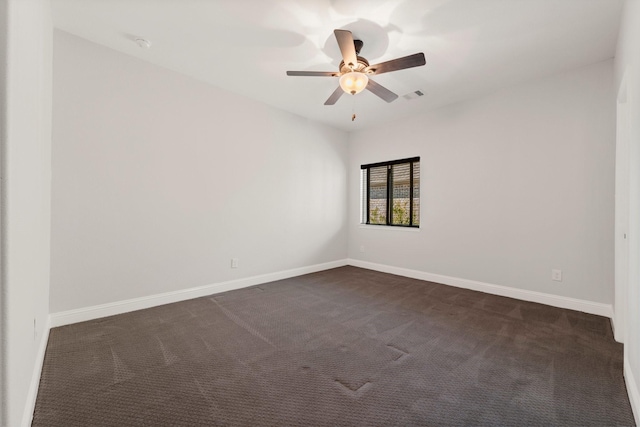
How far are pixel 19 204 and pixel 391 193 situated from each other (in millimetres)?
4540

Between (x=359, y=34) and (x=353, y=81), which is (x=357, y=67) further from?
(x=359, y=34)

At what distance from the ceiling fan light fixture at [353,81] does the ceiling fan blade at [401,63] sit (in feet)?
0.25

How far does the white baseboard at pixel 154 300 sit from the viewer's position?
2488 mm

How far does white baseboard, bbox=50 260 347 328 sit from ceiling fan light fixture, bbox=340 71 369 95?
2823 mm

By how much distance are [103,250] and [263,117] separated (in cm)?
259

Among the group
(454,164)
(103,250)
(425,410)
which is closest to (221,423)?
(425,410)

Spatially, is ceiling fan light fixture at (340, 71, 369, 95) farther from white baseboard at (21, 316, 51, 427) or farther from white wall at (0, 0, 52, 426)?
white baseboard at (21, 316, 51, 427)

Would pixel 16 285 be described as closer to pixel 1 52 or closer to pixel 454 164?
pixel 1 52

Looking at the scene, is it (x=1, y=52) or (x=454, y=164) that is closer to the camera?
(x=1, y=52)

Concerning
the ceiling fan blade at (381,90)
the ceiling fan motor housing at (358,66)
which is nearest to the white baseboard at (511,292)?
the ceiling fan blade at (381,90)

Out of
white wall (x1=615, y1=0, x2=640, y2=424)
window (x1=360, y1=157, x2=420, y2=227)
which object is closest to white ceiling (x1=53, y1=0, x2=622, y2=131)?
white wall (x1=615, y1=0, x2=640, y2=424)

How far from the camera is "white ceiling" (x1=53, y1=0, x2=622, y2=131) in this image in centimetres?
208

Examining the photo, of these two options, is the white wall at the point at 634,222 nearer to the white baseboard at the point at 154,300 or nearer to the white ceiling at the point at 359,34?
the white ceiling at the point at 359,34

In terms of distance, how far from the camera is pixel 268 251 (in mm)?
4070
